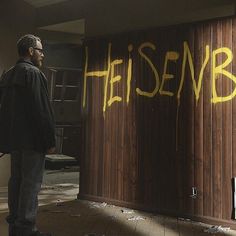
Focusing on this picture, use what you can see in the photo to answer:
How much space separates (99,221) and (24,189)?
1.53m

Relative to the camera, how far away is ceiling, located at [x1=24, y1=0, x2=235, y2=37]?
5.41 meters

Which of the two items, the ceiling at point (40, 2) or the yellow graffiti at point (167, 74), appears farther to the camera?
the ceiling at point (40, 2)

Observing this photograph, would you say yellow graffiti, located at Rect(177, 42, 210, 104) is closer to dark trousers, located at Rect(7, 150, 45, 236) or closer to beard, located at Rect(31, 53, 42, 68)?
beard, located at Rect(31, 53, 42, 68)

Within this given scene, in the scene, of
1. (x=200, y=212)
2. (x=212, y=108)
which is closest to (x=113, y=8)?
(x=212, y=108)

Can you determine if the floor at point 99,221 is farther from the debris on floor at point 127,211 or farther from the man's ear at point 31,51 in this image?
the man's ear at point 31,51

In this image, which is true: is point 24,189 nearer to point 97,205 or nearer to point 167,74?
point 97,205

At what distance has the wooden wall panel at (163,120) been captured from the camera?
186 inches

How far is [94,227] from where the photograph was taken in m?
4.68

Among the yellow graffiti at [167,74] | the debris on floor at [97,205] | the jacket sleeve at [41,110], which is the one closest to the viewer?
the jacket sleeve at [41,110]

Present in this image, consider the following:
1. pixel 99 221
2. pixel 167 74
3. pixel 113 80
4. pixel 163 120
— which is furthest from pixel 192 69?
pixel 99 221

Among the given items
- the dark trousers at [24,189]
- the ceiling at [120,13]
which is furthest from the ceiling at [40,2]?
the dark trousers at [24,189]

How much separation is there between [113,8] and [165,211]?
3260mm

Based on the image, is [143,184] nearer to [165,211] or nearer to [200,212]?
[165,211]

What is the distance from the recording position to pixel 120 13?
6254mm
